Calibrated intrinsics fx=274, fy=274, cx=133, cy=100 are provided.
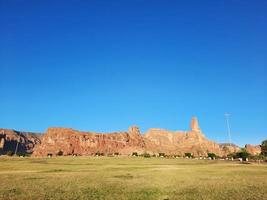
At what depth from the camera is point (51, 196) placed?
71.0 ft

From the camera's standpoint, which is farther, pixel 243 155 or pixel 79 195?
pixel 243 155

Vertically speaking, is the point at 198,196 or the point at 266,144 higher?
the point at 266,144

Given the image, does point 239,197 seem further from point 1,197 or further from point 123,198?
point 1,197

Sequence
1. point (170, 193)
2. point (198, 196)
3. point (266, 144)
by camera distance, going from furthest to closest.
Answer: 1. point (266, 144)
2. point (170, 193)
3. point (198, 196)

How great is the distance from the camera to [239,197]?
2011 cm

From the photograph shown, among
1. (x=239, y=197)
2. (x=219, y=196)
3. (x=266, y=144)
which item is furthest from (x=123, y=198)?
(x=266, y=144)

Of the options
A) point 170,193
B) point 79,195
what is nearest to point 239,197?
point 170,193

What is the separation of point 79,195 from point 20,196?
15.0ft

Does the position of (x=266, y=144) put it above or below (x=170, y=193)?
above

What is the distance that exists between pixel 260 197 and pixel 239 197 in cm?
143

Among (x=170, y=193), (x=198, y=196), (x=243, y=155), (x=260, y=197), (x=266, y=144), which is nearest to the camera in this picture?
(x=260, y=197)

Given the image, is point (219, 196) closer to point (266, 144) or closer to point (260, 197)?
point (260, 197)

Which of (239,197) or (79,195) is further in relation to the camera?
(79,195)

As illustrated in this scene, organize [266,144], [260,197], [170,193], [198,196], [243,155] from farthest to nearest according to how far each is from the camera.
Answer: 1. [243,155]
2. [266,144]
3. [170,193]
4. [198,196]
5. [260,197]
